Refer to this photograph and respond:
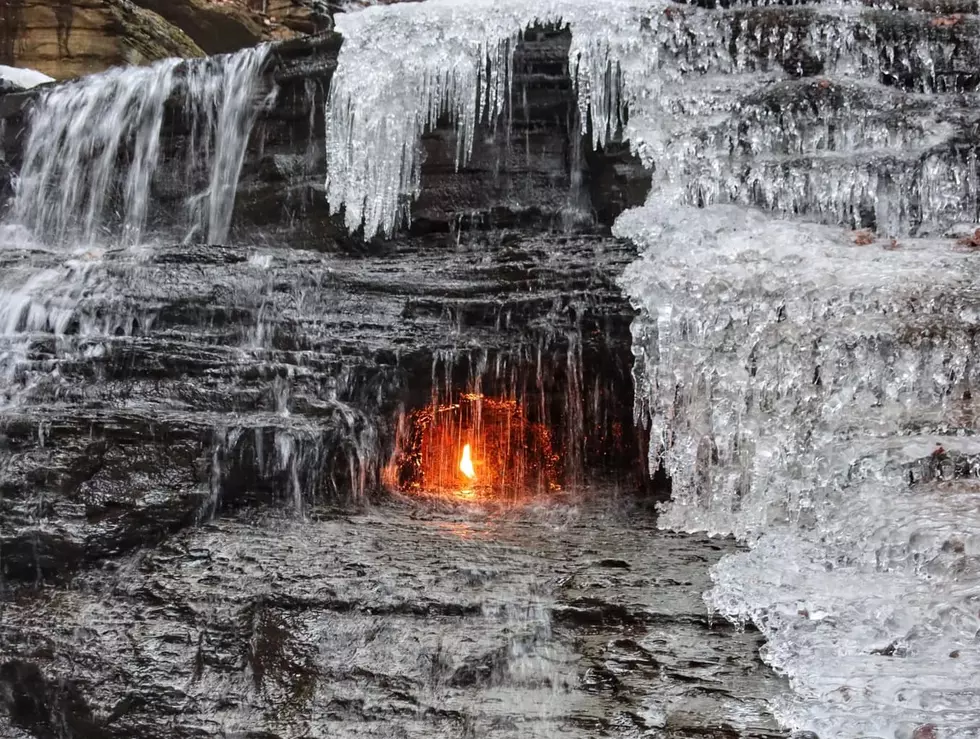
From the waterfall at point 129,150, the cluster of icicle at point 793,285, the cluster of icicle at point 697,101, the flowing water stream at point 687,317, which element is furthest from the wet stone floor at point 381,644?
the waterfall at point 129,150

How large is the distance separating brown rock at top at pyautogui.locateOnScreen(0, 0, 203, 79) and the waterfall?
3.11 metres

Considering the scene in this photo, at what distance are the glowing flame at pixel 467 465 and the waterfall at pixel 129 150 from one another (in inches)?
107

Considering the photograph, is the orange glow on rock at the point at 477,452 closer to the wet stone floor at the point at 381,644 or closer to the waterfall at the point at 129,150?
the wet stone floor at the point at 381,644

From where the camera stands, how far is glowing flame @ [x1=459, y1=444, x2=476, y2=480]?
5632mm

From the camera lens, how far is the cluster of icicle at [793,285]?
10.0ft

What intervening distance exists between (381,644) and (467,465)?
8.10 ft

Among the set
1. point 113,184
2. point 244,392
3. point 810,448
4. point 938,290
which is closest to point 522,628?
point 810,448

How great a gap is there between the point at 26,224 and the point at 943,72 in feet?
23.3

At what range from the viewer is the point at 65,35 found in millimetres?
9680

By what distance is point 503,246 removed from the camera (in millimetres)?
5703

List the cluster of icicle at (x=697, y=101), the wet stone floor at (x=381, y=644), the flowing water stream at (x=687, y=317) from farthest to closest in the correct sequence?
1. the cluster of icicle at (x=697, y=101)
2. the flowing water stream at (x=687, y=317)
3. the wet stone floor at (x=381, y=644)

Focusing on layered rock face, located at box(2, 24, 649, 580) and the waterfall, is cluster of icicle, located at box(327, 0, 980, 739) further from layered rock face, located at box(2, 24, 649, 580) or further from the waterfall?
the waterfall

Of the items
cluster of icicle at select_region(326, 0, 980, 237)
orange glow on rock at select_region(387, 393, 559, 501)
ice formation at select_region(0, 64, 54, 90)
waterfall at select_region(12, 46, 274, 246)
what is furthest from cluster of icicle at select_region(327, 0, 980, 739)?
ice formation at select_region(0, 64, 54, 90)

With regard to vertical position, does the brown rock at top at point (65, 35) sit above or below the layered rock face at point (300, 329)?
above
